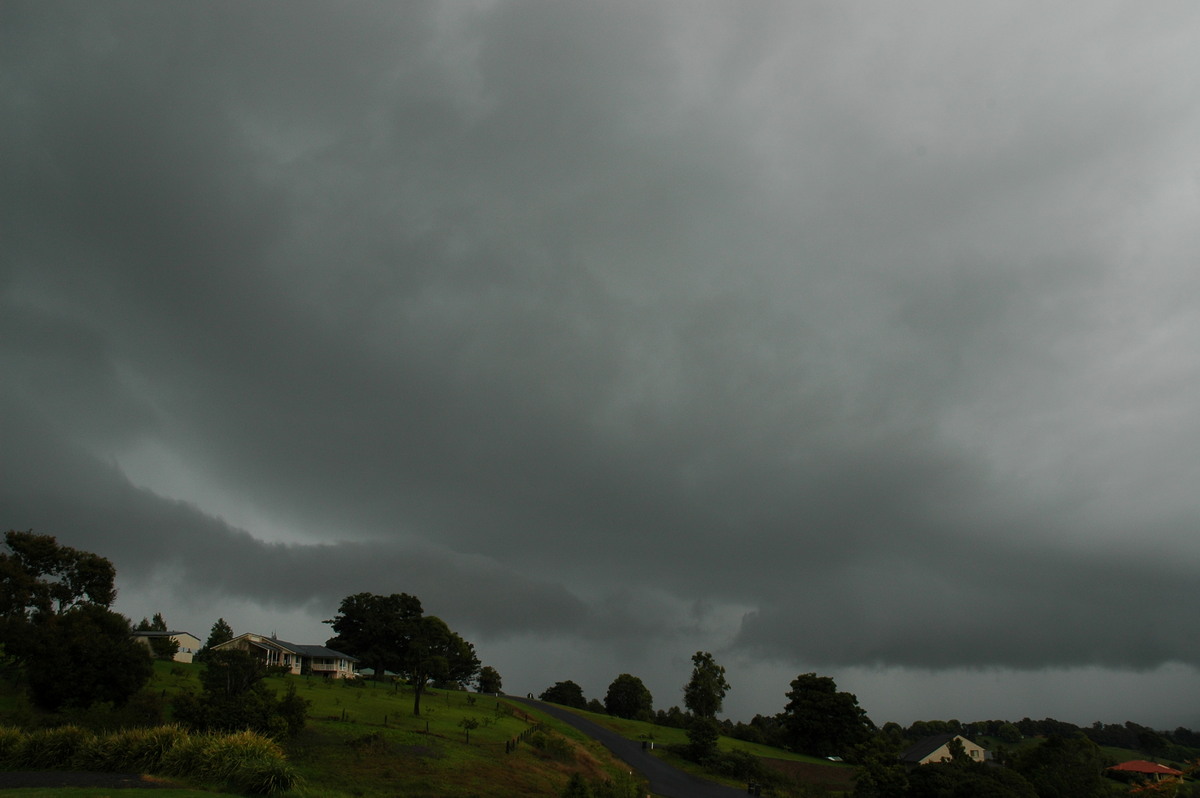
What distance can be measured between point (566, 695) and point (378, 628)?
53.1 meters

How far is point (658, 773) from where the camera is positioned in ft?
233

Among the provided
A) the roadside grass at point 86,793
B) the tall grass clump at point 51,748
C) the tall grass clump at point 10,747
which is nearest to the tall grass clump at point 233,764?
the roadside grass at point 86,793

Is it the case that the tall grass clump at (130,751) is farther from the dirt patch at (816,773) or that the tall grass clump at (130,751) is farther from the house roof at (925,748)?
the house roof at (925,748)

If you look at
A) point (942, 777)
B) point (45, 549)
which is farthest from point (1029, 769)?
point (45, 549)

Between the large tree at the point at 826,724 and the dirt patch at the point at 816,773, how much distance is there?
13471mm

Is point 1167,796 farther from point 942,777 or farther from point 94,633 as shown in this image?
point 94,633

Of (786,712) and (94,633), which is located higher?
(94,633)

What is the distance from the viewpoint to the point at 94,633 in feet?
160

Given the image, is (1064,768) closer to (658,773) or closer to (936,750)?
(658,773)

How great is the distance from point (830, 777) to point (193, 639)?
91.4 metres

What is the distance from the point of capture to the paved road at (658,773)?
209 ft

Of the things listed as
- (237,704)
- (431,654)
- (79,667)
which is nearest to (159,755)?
(237,704)

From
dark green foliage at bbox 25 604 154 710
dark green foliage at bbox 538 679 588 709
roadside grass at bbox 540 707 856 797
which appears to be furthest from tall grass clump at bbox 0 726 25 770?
dark green foliage at bbox 538 679 588 709

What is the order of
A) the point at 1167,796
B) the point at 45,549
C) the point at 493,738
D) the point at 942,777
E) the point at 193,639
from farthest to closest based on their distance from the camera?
the point at 193,639, the point at 45,549, the point at 493,738, the point at 942,777, the point at 1167,796
